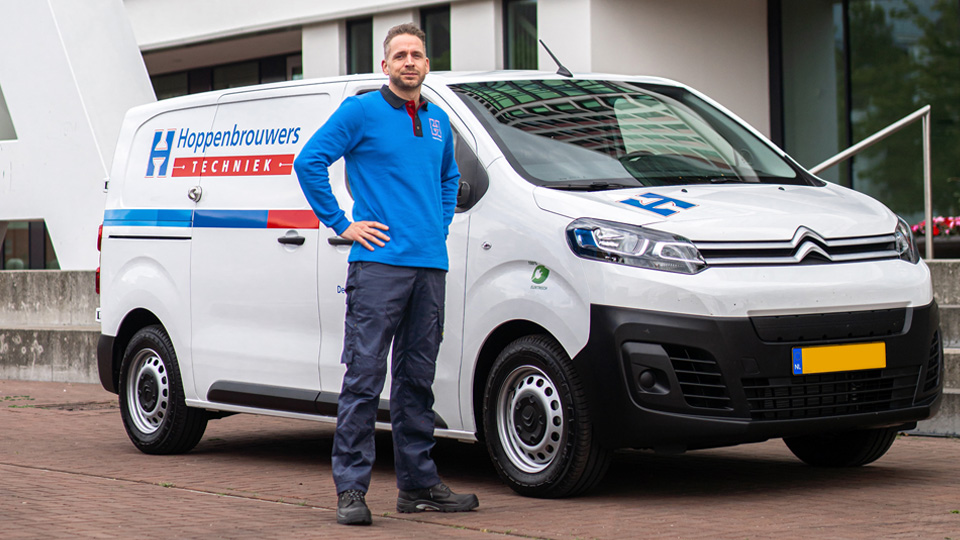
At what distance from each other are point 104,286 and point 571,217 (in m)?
3.79

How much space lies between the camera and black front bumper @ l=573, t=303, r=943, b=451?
243 inches

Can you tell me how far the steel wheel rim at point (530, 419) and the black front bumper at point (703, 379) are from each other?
233 mm

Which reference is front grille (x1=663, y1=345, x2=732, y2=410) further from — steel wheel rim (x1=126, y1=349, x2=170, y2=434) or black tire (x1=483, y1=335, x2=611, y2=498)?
steel wheel rim (x1=126, y1=349, x2=170, y2=434)

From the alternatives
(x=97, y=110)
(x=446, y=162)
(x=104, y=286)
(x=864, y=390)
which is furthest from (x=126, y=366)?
(x=97, y=110)

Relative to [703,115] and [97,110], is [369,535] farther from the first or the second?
[97,110]

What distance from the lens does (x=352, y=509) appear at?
604 cm

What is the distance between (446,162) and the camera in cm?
646

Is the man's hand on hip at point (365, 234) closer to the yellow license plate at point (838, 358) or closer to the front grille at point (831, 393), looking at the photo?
the front grille at point (831, 393)

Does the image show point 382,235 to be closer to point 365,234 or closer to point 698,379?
point 365,234

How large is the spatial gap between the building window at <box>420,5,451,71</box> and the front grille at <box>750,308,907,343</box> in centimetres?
1409

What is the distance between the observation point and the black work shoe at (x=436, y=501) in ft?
20.9

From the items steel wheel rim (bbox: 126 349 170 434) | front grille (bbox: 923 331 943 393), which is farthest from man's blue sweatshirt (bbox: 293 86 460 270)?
steel wheel rim (bbox: 126 349 170 434)

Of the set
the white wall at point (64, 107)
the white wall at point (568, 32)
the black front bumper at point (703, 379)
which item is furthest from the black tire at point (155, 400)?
the white wall at point (568, 32)

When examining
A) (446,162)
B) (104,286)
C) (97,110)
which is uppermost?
(97,110)
